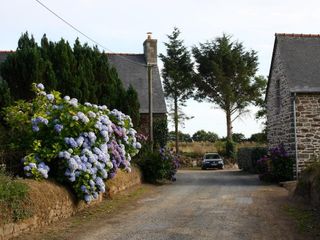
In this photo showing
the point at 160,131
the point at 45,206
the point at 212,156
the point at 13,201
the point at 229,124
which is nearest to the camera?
the point at 13,201

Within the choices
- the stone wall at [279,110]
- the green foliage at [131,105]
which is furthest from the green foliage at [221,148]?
the green foliage at [131,105]

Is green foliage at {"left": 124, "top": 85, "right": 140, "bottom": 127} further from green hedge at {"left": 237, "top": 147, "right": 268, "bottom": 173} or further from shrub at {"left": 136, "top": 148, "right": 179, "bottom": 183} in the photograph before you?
green hedge at {"left": 237, "top": 147, "right": 268, "bottom": 173}

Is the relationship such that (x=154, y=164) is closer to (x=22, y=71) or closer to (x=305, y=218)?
(x=22, y=71)

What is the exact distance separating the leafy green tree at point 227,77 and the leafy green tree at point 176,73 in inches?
44.7

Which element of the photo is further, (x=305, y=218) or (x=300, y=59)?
(x=300, y=59)

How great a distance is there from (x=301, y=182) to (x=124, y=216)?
6.33 metres

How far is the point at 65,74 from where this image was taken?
17.2 metres

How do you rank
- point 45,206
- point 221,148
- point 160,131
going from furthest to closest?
1. point 221,148
2. point 160,131
3. point 45,206

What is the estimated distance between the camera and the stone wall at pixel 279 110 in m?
22.8

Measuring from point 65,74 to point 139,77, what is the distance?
51.6 feet

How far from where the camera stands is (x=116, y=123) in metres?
16.3

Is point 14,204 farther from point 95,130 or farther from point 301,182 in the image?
point 301,182

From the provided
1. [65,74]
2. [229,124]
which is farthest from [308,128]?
[229,124]

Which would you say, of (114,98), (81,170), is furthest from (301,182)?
(114,98)
